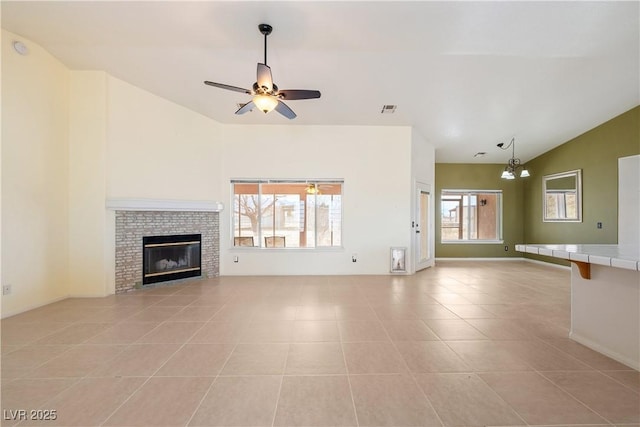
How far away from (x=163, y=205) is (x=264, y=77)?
3216mm

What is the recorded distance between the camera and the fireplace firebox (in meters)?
4.75

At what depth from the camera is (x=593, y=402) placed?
186 cm

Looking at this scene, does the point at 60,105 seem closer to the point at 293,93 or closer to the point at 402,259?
the point at 293,93

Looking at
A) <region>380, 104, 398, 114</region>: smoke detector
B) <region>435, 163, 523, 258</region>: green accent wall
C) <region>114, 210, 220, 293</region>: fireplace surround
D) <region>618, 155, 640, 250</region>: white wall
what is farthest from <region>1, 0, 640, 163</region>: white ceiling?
<region>435, 163, 523, 258</region>: green accent wall

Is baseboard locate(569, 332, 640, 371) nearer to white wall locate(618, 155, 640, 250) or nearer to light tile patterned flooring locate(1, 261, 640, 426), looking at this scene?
light tile patterned flooring locate(1, 261, 640, 426)

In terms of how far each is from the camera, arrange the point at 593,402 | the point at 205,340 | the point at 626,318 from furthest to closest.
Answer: the point at 205,340 < the point at 626,318 < the point at 593,402

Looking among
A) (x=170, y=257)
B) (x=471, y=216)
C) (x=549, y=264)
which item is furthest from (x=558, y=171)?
(x=170, y=257)

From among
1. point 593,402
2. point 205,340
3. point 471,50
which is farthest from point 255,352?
point 471,50

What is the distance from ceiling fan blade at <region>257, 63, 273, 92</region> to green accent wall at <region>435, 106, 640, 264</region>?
651 centimetres

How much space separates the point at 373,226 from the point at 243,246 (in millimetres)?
2971

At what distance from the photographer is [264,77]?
299cm

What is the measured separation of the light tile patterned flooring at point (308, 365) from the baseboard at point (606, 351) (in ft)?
0.20

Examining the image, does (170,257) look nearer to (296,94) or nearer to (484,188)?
(296,94)

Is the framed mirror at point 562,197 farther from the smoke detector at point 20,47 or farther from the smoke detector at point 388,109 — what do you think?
the smoke detector at point 20,47
